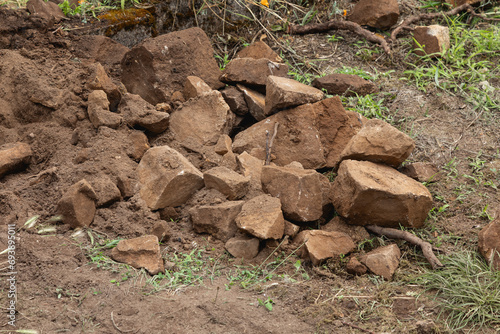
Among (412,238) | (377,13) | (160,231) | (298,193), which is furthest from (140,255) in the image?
(377,13)

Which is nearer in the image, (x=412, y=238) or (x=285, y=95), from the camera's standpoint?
(x=412, y=238)

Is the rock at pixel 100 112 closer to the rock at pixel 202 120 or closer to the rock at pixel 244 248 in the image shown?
the rock at pixel 202 120

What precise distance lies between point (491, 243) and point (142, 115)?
257 centimetres

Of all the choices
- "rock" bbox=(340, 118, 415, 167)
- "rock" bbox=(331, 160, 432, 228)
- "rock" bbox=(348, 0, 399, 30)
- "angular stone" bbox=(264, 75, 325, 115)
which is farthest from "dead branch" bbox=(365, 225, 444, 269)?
"rock" bbox=(348, 0, 399, 30)

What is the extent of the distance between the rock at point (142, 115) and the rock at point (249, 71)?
814 mm

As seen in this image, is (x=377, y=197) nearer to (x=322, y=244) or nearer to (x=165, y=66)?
(x=322, y=244)

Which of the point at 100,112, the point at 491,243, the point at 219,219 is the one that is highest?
the point at 100,112

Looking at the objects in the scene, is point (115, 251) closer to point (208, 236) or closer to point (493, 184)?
point (208, 236)

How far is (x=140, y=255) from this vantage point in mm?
2863

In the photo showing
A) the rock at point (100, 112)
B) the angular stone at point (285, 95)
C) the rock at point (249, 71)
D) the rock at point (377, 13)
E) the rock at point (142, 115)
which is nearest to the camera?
the rock at point (100, 112)

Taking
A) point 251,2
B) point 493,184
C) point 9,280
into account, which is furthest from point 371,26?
point 9,280

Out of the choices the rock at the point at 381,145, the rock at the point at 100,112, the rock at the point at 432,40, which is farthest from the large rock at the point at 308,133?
the rock at the point at 432,40

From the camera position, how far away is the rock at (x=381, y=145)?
3.42 meters

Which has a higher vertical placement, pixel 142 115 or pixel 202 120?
pixel 142 115
